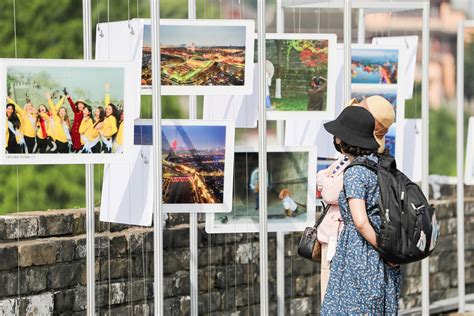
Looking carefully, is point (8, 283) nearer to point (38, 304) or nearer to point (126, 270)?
point (38, 304)

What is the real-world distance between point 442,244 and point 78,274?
4.16 metres

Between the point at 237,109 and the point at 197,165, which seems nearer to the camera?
the point at 197,165

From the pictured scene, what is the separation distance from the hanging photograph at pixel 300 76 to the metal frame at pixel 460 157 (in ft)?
9.37

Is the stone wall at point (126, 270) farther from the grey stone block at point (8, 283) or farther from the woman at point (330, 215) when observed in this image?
the woman at point (330, 215)

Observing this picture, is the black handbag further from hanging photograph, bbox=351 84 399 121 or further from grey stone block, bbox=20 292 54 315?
hanging photograph, bbox=351 84 399 121

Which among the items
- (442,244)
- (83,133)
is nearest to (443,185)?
(442,244)

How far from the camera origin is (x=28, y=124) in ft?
19.4

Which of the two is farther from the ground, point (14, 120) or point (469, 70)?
point (469, 70)

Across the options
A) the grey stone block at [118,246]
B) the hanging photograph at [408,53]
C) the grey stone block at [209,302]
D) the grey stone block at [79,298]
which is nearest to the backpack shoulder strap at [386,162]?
the grey stone block at [118,246]

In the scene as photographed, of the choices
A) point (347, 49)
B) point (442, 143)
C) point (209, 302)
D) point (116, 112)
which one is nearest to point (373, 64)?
point (347, 49)

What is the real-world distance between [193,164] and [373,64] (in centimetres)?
152

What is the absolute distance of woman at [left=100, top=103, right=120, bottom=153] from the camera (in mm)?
6043

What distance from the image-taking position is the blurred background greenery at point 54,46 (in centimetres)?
657

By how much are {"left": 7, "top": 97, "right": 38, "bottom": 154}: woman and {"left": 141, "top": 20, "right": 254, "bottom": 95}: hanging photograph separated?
25.0 inches
